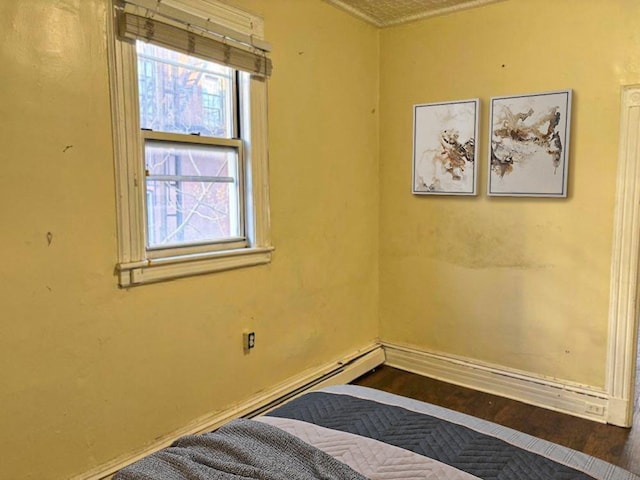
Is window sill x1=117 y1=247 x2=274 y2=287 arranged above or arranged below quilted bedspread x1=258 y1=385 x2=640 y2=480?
above

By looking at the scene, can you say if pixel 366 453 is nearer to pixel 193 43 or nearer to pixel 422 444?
pixel 422 444

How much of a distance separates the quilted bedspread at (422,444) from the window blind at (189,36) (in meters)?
1.57

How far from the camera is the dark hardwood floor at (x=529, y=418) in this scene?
8.15 ft

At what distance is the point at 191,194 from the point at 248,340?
0.83m

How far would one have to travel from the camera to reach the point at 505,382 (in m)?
3.10

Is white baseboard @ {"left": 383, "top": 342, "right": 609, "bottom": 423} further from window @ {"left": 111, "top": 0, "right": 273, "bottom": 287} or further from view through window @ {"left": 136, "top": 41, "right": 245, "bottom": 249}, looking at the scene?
view through window @ {"left": 136, "top": 41, "right": 245, "bottom": 249}

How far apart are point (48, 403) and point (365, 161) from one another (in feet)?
7.81

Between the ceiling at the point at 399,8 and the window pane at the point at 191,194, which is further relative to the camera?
the ceiling at the point at 399,8

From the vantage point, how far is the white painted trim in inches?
102

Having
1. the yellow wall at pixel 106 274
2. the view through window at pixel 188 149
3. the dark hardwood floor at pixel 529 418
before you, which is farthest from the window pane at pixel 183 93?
the dark hardwood floor at pixel 529 418

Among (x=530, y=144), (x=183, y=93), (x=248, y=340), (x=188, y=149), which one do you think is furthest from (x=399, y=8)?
(x=248, y=340)

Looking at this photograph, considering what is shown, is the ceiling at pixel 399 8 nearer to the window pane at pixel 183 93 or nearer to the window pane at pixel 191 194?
the window pane at pixel 183 93

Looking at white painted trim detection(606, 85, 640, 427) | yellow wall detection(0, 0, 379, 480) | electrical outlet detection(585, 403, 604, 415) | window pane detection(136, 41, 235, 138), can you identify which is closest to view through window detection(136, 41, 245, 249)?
window pane detection(136, 41, 235, 138)

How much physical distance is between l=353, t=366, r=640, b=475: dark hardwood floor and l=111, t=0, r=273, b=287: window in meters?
1.37
